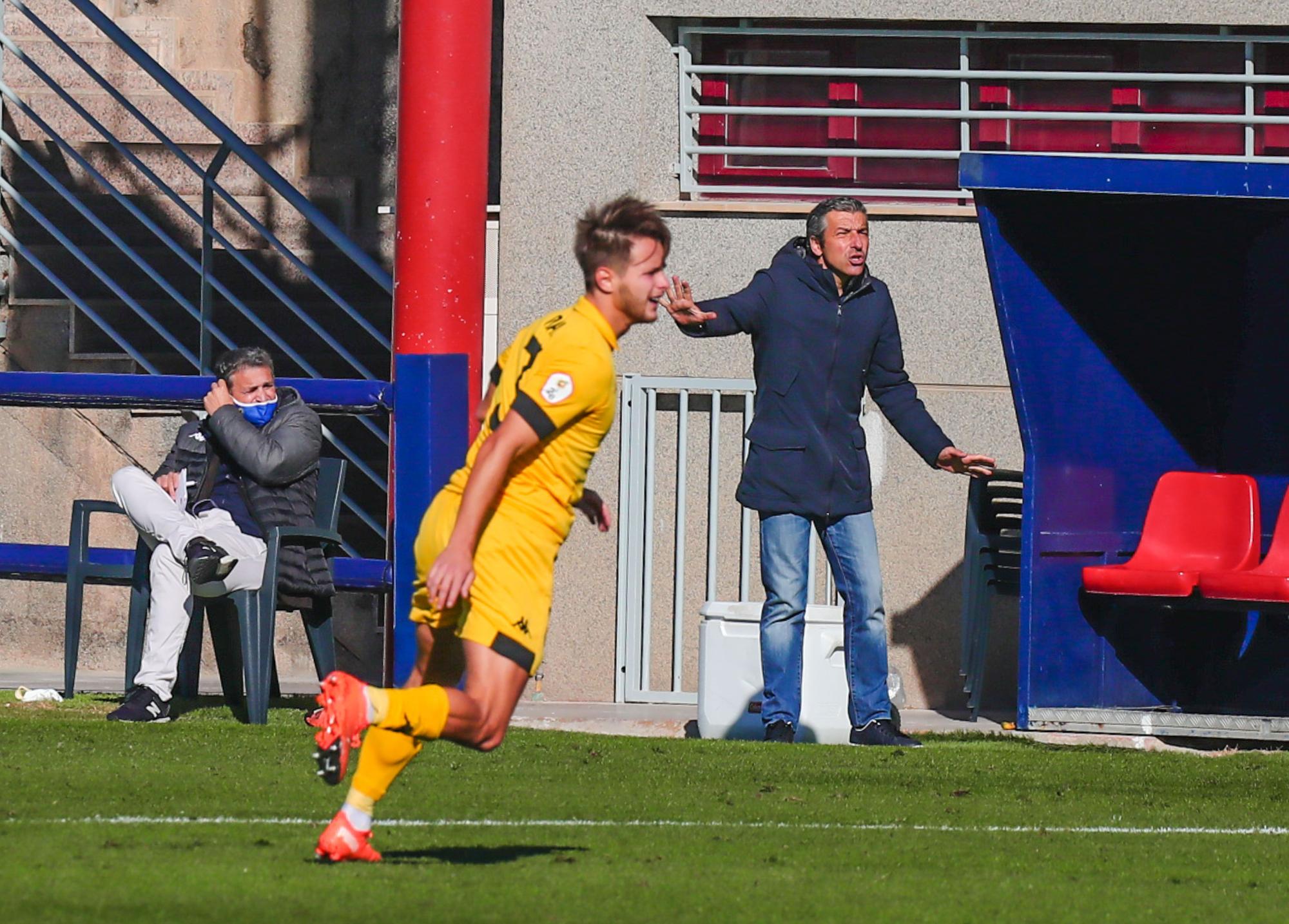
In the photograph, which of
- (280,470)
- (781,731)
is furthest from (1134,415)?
(280,470)

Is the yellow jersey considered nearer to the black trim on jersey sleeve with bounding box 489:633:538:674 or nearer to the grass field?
the black trim on jersey sleeve with bounding box 489:633:538:674

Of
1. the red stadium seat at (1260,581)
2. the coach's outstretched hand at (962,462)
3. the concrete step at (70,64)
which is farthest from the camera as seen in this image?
the concrete step at (70,64)

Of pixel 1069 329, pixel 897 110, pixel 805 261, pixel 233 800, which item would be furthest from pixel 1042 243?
pixel 233 800

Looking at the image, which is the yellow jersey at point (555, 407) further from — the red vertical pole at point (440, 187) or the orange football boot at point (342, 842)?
the red vertical pole at point (440, 187)

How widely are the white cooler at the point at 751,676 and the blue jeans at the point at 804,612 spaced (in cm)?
25

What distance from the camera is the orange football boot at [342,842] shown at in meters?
4.84

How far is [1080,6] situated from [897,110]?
1054 millimetres

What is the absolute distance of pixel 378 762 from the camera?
187 inches

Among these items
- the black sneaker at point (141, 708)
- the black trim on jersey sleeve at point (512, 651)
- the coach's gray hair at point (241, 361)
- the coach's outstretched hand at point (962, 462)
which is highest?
the coach's gray hair at point (241, 361)

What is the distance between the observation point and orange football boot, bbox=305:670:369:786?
4.61 m

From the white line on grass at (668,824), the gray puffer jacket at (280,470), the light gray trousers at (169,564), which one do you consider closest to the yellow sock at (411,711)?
the white line on grass at (668,824)

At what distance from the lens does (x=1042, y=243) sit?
8.80 m

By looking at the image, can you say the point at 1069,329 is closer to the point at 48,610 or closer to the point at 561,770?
the point at 561,770

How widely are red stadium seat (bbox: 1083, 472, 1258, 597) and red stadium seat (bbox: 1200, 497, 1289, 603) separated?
199 mm
